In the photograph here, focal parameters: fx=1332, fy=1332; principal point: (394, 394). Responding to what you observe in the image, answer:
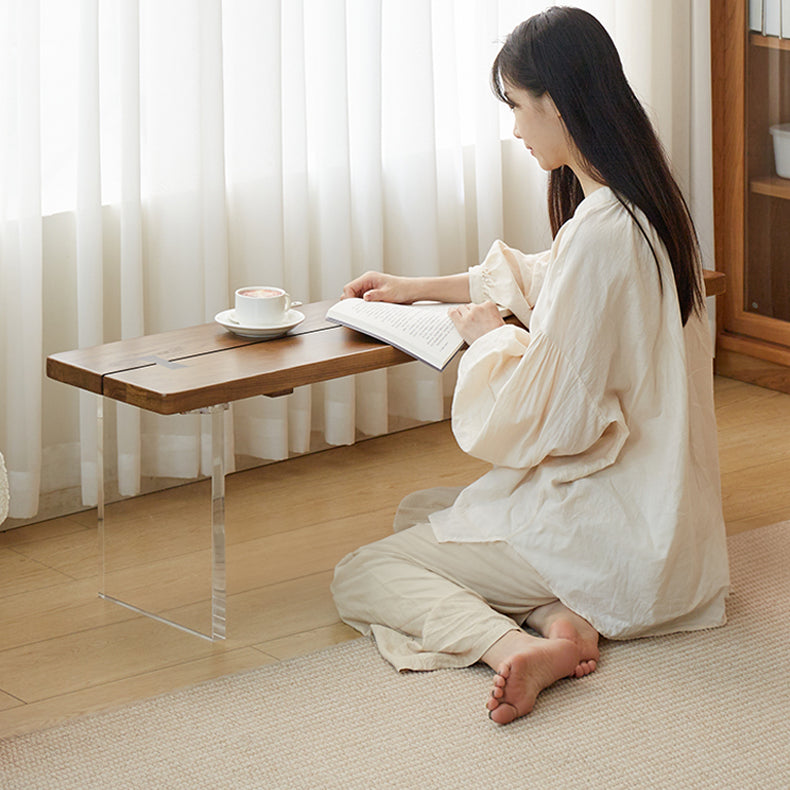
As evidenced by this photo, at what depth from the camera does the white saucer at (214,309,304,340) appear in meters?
1.96

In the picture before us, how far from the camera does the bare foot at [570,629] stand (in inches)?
71.4

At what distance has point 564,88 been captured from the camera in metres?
1.78

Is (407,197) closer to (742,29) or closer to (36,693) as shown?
(742,29)

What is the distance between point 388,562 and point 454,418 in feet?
0.78

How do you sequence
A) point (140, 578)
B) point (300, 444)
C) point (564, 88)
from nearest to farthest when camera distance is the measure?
point (564, 88) → point (140, 578) → point (300, 444)

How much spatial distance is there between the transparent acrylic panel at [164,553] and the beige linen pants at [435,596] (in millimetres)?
218

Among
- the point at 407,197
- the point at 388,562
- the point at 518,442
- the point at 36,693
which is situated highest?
the point at 407,197

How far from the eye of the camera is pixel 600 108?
5.84 feet

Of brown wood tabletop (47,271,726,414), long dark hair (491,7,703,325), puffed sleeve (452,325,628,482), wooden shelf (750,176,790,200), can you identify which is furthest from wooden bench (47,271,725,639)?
wooden shelf (750,176,790,200)

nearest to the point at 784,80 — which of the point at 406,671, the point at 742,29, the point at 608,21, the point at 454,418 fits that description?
the point at 742,29

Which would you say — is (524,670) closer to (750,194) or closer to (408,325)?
(408,325)

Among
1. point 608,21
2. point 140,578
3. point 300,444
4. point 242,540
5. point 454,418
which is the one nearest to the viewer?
point 454,418

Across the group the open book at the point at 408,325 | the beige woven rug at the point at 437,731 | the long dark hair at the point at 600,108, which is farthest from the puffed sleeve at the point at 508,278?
the beige woven rug at the point at 437,731

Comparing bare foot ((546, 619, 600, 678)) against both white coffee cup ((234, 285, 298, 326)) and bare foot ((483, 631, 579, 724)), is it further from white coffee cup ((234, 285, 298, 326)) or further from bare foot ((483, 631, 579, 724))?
white coffee cup ((234, 285, 298, 326))
